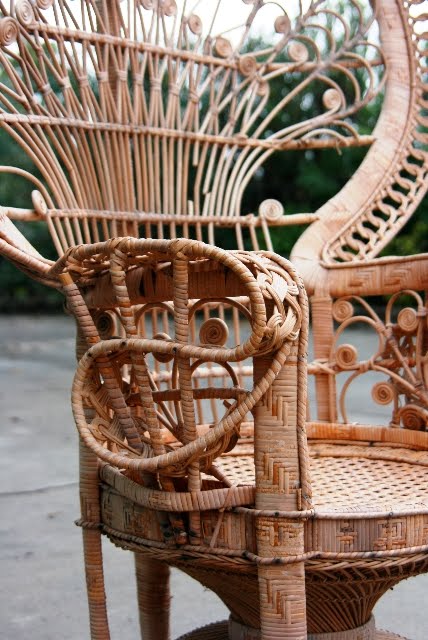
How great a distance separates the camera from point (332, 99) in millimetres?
1591

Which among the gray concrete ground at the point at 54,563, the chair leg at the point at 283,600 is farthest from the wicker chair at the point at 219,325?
the gray concrete ground at the point at 54,563

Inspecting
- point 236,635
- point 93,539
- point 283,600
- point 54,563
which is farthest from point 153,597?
point 54,563

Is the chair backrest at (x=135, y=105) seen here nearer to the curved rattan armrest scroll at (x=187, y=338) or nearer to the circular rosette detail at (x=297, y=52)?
the circular rosette detail at (x=297, y=52)

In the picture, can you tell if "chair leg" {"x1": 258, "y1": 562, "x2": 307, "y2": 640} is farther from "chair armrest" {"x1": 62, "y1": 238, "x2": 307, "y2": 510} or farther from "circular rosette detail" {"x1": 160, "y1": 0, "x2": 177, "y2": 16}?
"circular rosette detail" {"x1": 160, "y1": 0, "x2": 177, "y2": 16}

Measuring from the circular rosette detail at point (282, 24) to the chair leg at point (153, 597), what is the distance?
930 millimetres

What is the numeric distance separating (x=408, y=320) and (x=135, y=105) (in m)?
0.54

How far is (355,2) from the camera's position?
5.23 ft

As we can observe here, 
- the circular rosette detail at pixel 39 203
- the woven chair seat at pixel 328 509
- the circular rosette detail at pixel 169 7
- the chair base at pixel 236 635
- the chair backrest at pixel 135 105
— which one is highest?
the circular rosette detail at pixel 169 7

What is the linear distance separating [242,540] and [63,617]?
1.04m

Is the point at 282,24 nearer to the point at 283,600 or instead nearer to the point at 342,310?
the point at 342,310

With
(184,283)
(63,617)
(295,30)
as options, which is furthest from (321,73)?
(63,617)

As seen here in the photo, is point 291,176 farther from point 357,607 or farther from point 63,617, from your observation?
point 357,607

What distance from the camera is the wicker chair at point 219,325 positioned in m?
0.86

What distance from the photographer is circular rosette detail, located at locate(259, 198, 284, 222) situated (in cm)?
153
